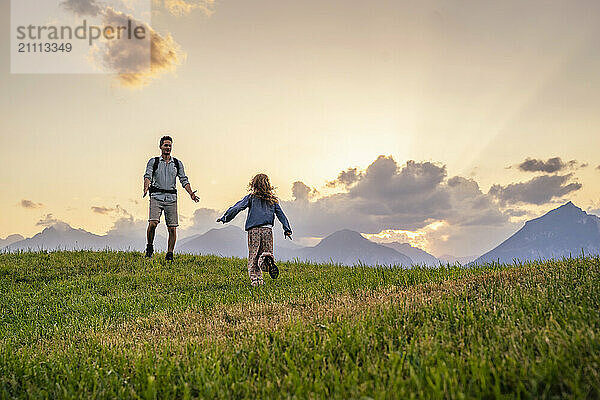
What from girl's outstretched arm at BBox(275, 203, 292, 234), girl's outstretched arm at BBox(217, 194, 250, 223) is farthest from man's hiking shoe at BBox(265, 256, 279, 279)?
girl's outstretched arm at BBox(217, 194, 250, 223)

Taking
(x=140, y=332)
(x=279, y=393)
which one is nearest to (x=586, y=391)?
→ (x=279, y=393)

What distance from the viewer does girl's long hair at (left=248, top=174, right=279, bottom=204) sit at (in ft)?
37.2

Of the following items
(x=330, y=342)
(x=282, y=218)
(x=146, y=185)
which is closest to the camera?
(x=330, y=342)

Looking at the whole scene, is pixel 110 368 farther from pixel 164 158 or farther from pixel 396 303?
pixel 164 158

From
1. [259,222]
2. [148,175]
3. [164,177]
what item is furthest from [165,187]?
[259,222]

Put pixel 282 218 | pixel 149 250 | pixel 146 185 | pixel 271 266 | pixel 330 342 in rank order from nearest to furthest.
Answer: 1. pixel 330 342
2. pixel 271 266
3. pixel 282 218
4. pixel 146 185
5. pixel 149 250

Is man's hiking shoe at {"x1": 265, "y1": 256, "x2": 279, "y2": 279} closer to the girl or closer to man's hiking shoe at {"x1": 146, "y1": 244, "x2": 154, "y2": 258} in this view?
the girl

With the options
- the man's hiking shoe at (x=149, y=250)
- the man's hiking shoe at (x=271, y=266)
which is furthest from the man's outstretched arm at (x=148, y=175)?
the man's hiking shoe at (x=271, y=266)

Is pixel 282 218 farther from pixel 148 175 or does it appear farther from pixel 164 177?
pixel 148 175

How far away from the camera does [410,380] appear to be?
373 centimetres

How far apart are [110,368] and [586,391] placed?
4972 mm

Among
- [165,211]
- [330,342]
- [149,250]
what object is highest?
[165,211]

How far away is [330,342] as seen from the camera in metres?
4.92

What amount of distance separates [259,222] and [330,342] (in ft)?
22.0
